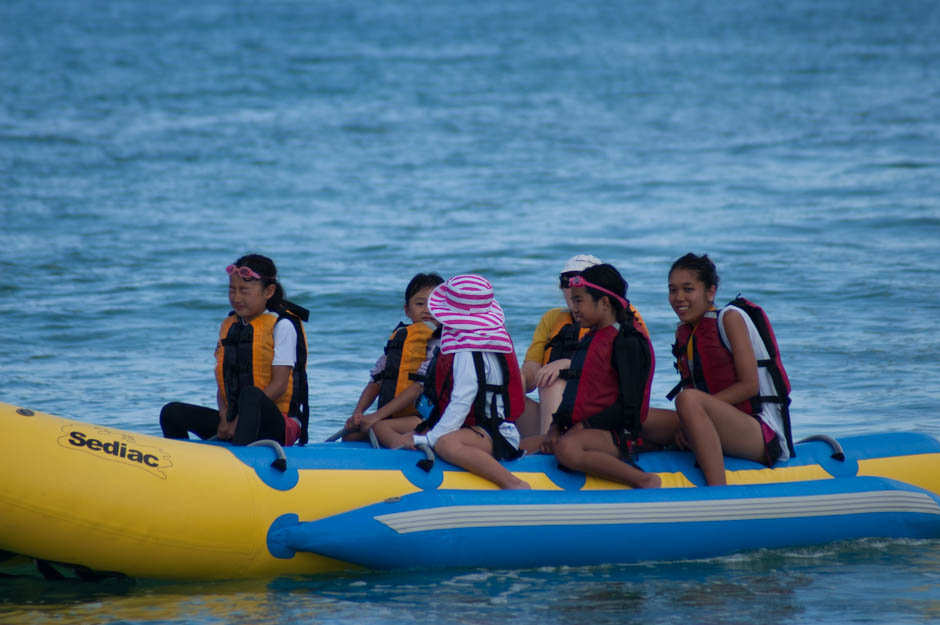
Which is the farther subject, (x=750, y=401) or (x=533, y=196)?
(x=533, y=196)

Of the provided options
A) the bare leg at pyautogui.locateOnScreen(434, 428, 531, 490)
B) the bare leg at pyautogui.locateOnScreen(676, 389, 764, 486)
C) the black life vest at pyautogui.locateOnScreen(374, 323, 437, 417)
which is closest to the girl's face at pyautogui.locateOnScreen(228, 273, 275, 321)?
the black life vest at pyautogui.locateOnScreen(374, 323, 437, 417)

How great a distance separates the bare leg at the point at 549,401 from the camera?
5594 mm

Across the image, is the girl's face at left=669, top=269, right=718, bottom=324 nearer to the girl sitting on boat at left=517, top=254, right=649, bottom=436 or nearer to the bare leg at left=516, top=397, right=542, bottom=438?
the girl sitting on boat at left=517, top=254, right=649, bottom=436

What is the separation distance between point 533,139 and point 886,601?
64.3 ft

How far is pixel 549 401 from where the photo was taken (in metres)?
5.61

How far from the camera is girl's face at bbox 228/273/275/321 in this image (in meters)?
5.38

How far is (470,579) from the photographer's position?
4.77m

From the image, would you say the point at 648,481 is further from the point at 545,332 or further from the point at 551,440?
the point at 545,332

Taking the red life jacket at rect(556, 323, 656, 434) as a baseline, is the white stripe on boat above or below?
below

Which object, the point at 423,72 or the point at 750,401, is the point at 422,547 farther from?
the point at 423,72

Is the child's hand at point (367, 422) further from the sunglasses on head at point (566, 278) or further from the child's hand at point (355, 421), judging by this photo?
the sunglasses on head at point (566, 278)

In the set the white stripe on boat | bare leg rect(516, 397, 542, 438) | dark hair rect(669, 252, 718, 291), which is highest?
dark hair rect(669, 252, 718, 291)

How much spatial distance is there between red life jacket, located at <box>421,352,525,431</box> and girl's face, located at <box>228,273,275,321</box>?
2.91 feet

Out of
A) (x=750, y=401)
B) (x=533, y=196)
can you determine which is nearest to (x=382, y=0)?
(x=533, y=196)
